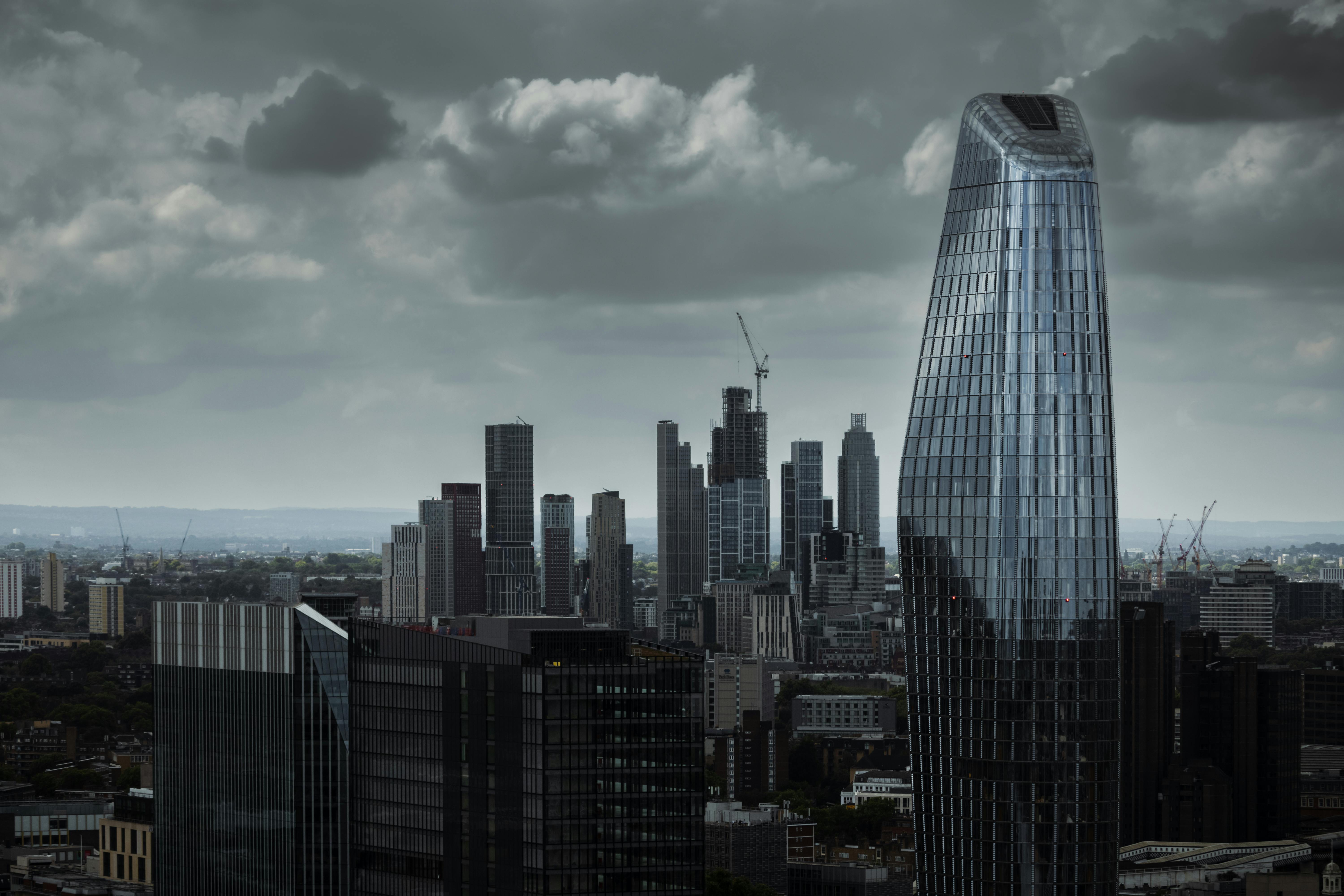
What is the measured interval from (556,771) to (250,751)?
1381 inches

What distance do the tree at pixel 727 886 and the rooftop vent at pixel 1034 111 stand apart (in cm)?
7450

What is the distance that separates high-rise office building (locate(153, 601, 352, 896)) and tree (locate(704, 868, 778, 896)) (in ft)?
166

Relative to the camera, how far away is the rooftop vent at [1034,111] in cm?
17000

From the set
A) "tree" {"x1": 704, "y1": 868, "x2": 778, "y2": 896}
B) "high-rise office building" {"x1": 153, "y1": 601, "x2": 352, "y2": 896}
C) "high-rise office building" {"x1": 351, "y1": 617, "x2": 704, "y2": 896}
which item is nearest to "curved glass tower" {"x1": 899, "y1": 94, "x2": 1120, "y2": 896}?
"tree" {"x1": 704, "y1": 868, "x2": 778, "y2": 896}

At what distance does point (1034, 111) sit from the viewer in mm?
171500

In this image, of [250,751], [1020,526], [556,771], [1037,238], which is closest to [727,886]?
[1020,526]

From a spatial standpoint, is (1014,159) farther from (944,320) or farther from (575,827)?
(575,827)

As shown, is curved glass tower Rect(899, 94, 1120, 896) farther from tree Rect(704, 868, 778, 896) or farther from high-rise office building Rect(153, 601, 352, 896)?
high-rise office building Rect(153, 601, 352, 896)

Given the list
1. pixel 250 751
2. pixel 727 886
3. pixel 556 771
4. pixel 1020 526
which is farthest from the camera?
pixel 727 886

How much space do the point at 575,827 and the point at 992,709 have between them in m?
61.2

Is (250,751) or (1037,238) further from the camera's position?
(1037,238)

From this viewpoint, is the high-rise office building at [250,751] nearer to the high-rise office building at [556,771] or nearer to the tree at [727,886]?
the high-rise office building at [556,771]

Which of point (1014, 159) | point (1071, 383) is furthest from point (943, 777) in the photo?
point (1014, 159)

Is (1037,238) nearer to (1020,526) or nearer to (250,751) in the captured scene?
(1020,526)
